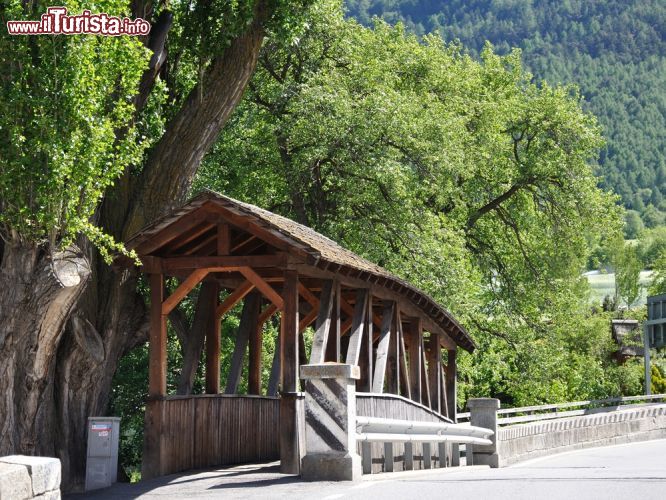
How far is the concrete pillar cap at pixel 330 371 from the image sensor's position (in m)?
10.8

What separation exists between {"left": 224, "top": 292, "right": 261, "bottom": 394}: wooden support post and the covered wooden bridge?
2cm

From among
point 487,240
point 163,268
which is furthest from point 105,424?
point 487,240

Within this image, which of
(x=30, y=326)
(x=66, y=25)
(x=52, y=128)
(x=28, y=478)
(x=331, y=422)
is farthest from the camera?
(x=30, y=326)

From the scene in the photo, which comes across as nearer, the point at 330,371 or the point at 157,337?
the point at 330,371

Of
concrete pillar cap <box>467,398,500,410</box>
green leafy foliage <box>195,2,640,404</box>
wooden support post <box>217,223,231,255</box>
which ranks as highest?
green leafy foliage <box>195,2,640,404</box>

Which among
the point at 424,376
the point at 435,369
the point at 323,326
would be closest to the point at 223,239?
the point at 323,326

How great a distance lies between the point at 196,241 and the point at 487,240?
61.1ft

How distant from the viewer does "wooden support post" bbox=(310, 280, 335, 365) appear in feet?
43.1

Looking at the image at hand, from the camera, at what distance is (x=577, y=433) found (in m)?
25.2

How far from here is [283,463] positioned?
12680 millimetres

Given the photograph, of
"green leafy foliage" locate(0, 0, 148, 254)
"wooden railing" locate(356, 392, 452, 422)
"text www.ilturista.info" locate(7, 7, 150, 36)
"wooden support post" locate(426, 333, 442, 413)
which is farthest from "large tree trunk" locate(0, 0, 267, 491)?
"wooden support post" locate(426, 333, 442, 413)

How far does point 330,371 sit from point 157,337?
3.50 metres

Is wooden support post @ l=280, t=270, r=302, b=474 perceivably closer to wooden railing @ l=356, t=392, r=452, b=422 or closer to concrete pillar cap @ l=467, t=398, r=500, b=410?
wooden railing @ l=356, t=392, r=452, b=422

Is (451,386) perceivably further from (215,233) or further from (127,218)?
(215,233)
